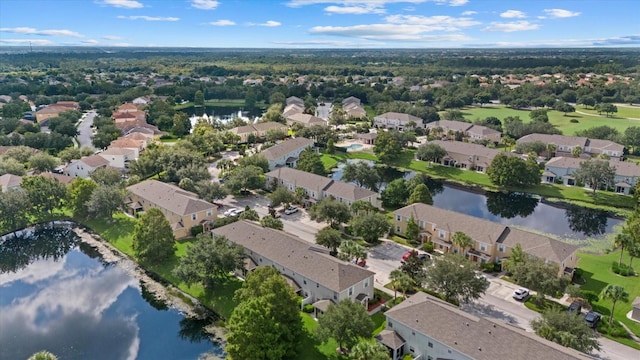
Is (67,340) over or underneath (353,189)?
underneath

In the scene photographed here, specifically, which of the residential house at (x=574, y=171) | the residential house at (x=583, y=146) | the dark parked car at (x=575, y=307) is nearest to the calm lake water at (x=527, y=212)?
the residential house at (x=574, y=171)

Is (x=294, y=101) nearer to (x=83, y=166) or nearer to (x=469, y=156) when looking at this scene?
(x=469, y=156)

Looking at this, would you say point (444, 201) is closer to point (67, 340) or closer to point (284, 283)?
point (284, 283)

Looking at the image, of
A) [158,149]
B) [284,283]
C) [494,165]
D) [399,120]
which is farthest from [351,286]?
[399,120]

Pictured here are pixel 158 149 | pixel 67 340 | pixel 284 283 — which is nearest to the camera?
pixel 284 283

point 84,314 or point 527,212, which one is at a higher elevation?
point 527,212

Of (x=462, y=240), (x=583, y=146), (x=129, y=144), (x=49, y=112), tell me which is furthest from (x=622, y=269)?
(x=49, y=112)

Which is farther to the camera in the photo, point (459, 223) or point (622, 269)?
point (459, 223)
